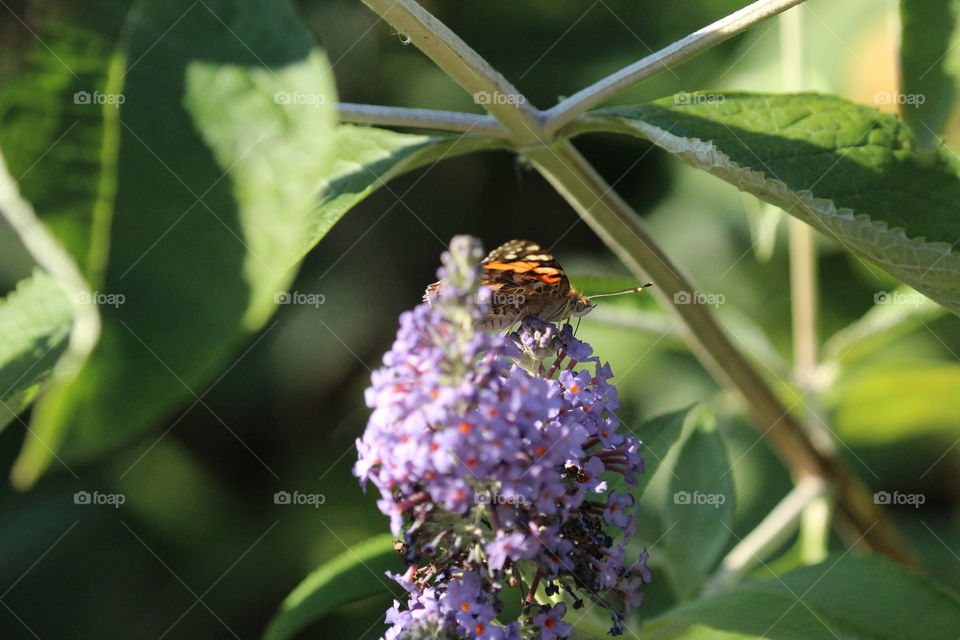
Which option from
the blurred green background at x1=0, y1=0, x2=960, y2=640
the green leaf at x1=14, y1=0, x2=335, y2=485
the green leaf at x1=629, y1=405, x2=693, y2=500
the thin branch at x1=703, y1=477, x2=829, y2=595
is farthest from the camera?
the blurred green background at x1=0, y1=0, x2=960, y2=640

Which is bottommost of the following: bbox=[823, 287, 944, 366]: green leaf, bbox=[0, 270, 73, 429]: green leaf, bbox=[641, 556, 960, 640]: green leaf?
bbox=[641, 556, 960, 640]: green leaf

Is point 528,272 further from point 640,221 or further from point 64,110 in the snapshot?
point 64,110

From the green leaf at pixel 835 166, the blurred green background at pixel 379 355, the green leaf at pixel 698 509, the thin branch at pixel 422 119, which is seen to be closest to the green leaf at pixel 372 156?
the thin branch at pixel 422 119

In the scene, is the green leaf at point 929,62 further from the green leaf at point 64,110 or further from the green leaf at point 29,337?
the green leaf at point 29,337

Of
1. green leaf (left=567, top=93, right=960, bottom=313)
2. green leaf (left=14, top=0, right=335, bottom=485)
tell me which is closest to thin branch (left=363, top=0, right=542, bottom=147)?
green leaf (left=567, top=93, right=960, bottom=313)

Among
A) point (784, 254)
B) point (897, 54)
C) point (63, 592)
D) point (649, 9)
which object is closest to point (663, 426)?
point (897, 54)

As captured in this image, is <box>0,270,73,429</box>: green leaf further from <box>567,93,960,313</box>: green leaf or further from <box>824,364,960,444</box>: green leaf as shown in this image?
<box>824,364,960,444</box>: green leaf

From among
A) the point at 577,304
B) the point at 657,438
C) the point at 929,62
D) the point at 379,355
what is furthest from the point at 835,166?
the point at 379,355
